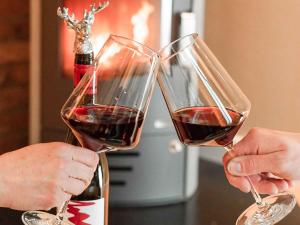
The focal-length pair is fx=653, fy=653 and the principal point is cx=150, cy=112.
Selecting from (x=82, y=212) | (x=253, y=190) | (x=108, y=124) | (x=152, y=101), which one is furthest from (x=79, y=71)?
(x=152, y=101)

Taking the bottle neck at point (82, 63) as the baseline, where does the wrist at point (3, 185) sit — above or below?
below

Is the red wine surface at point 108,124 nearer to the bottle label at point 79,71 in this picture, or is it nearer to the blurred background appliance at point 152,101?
the bottle label at point 79,71

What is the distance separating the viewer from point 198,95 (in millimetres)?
1003

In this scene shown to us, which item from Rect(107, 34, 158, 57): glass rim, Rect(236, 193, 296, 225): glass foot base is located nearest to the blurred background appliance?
Rect(236, 193, 296, 225): glass foot base

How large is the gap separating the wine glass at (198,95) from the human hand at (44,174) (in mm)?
147

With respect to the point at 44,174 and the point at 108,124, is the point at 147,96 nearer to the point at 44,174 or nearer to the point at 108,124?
the point at 108,124

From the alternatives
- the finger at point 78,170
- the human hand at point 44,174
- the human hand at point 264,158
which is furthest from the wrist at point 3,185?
the human hand at point 264,158

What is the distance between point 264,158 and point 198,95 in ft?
0.61

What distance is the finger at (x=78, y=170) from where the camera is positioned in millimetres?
976

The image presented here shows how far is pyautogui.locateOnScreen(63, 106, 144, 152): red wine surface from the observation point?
92cm

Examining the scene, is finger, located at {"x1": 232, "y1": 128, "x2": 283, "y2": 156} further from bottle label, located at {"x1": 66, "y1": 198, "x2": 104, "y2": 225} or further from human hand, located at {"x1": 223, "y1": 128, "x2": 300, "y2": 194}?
bottle label, located at {"x1": 66, "y1": 198, "x2": 104, "y2": 225}

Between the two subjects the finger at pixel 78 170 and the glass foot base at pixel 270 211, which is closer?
the finger at pixel 78 170

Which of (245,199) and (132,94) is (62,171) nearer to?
(132,94)

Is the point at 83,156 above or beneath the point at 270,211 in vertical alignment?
above
